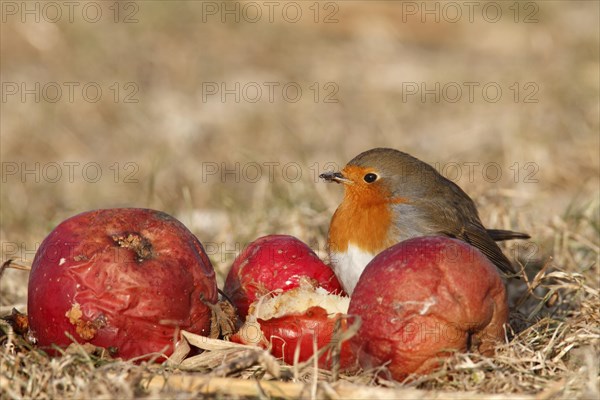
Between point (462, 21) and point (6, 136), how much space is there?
6.25 metres

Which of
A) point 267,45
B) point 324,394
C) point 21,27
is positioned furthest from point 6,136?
point 324,394

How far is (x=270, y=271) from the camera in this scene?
4.10 m

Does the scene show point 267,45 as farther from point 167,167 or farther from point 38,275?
point 38,275

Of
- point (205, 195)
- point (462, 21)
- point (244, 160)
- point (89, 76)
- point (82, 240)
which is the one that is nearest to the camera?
point (82, 240)

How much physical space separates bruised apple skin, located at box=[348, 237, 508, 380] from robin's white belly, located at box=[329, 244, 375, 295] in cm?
77

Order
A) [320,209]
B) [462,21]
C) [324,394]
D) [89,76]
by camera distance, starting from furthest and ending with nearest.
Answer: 1. [462,21]
2. [89,76]
3. [320,209]
4. [324,394]

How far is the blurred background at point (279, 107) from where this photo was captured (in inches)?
280

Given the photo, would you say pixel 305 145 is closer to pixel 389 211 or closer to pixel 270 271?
pixel 389 211

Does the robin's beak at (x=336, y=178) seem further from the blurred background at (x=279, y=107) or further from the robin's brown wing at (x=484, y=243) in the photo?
the blurred background at (x=279, y=107)

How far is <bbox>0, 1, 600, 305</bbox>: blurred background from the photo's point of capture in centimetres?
711

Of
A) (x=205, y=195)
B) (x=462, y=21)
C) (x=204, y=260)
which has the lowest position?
(x=205, y=195)

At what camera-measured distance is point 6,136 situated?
934cm

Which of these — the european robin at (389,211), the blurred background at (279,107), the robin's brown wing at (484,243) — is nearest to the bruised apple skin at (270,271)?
the european robin at (389,211)

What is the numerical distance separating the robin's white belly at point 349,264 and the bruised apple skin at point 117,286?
0.87m
